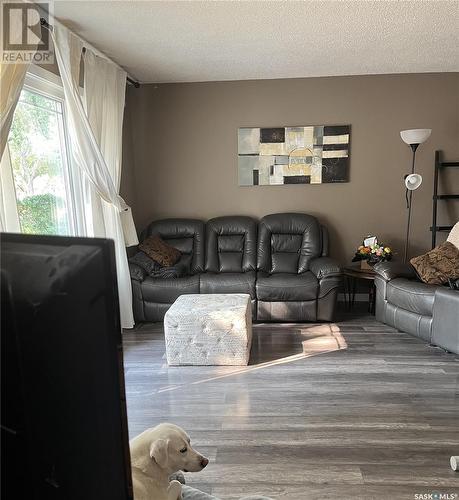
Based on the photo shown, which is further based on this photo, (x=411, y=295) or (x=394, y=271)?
(x=394, y=271)

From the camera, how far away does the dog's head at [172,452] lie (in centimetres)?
132

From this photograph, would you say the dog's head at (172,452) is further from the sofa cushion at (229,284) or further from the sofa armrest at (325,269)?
the sofa armrest at (325,269)

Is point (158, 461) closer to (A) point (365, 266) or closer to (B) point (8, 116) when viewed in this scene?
(B) point (8, 116)

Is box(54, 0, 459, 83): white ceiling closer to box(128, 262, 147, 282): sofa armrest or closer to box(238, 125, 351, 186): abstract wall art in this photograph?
box(238, 125, 351, 186): abstract wall art

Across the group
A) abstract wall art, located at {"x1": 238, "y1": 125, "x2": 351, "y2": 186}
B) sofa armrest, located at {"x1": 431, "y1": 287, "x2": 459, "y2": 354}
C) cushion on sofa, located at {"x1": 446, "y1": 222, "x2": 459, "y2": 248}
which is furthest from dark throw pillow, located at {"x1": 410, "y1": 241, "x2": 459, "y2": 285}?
abstract wall art, located at {"x1": 238, "y1": 125, "x2": 351, "y2": 186}

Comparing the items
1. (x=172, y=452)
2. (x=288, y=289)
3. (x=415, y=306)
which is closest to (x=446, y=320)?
(x=415, y=306)

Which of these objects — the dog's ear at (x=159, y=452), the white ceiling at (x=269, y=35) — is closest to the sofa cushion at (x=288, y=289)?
the white ceiling at (x=269, y=35)

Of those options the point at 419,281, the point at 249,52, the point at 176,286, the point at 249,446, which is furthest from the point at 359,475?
the point at 249,52

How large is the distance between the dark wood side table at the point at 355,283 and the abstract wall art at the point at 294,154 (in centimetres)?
110

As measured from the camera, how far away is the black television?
0.60 metres

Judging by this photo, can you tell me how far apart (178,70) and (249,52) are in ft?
2.97

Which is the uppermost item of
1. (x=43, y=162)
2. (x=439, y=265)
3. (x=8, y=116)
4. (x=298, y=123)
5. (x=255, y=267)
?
(x=298, y=123)

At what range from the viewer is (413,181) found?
4.18 m

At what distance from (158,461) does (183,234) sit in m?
3.43
